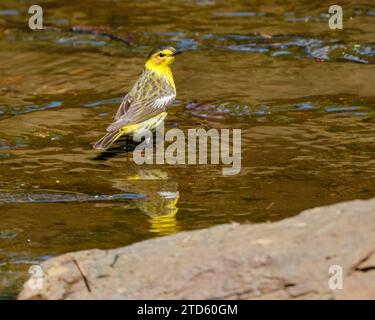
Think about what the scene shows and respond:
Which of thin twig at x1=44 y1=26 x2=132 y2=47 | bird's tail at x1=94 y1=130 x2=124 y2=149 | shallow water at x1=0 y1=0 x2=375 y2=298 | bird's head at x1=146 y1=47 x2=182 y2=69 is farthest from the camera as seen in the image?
thin twig at x1=44 y1=26 x2=132 y2=47

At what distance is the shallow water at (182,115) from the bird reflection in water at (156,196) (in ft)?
0.05

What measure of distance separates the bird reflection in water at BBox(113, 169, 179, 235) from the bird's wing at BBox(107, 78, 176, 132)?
2.96 ft

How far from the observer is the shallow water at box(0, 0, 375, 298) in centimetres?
745

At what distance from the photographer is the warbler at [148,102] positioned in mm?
9383

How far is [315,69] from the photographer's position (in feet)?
37.9

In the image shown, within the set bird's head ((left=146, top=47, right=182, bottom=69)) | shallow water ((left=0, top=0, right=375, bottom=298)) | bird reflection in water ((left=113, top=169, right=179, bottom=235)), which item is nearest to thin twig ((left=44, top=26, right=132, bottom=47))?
shallow water ((left=0, top=0, right=375, bottom=298))

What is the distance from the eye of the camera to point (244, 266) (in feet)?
17.1

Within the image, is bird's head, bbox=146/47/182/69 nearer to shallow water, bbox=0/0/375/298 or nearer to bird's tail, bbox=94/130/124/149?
shallow water, bbox=0/0/375/298

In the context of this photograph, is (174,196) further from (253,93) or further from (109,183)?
(253,93)

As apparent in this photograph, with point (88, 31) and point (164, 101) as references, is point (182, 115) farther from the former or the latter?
point (88, 31)

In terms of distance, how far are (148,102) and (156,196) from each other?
199cm

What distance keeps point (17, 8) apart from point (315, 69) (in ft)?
18.6

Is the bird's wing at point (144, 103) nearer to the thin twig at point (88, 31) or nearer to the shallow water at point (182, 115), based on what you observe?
the shallow water at point (182, 115)
